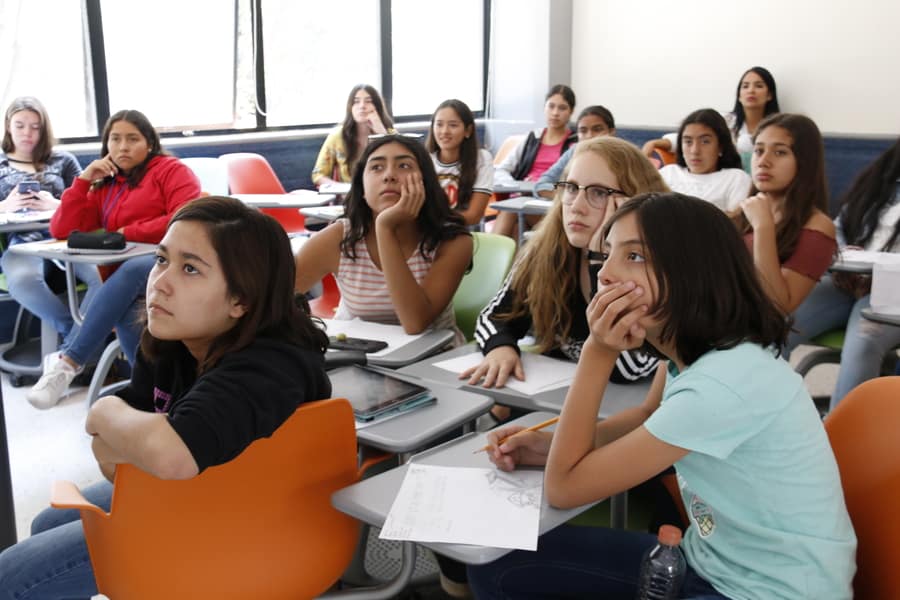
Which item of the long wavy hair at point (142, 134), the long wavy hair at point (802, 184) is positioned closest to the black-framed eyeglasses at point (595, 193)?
the long wavy hair at point (802, 184)

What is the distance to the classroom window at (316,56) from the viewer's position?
628cm

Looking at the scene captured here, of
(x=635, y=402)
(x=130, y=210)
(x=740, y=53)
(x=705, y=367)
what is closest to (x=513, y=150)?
(x=740, y=53)

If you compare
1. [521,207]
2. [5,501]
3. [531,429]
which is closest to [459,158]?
[521,207]

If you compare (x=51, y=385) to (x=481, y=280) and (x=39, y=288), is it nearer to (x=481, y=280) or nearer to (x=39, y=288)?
(x=39, y=288)

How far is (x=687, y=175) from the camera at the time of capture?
4160 millimetres

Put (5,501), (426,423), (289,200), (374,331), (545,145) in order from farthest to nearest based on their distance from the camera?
(545,145) → (289,200) → (374,331) → (5,501) → (426,423)

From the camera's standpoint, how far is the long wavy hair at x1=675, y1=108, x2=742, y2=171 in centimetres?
402

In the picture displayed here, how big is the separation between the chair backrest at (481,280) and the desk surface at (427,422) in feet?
Answer: 3.01

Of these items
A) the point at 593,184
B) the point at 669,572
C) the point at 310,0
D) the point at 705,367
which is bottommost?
the point at 669,572

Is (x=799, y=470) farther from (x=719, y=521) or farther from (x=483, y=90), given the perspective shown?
(x=483, y=90)

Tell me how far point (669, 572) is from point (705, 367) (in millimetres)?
315

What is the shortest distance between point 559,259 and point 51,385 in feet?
7.03

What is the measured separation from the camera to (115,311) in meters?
3.47

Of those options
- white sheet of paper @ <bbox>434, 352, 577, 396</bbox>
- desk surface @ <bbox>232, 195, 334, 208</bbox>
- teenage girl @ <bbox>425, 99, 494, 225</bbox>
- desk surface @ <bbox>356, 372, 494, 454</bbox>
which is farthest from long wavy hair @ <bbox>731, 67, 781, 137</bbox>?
desk surface @ <bbox>356, 372, 494, 454</bbox>
